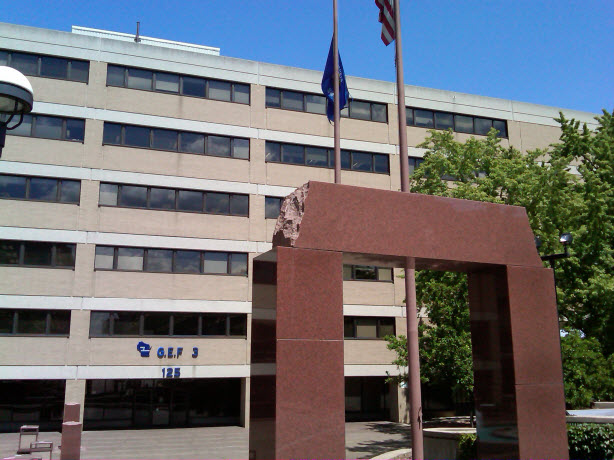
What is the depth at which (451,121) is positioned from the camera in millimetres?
36406

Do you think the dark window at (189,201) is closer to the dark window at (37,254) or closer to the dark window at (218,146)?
the dark window at (218,146)

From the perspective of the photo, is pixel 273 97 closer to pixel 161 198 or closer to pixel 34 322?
pixel 161 198

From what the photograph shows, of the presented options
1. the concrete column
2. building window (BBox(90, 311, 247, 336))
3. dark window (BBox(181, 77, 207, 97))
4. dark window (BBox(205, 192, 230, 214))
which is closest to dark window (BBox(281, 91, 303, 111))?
dark window (BBox(181, 77, 207, 97))

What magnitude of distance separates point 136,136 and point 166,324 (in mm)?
9887

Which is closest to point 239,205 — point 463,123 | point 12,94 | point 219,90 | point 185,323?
point 219,90

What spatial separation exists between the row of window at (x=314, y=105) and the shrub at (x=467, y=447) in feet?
74.5

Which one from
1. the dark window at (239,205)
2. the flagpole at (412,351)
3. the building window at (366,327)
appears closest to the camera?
the flagpole at (412,351)

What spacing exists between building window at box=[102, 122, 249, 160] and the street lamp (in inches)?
895

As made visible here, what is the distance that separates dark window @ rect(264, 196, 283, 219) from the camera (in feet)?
103

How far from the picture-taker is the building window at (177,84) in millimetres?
30484

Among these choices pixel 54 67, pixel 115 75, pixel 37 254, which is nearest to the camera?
pixel 37 254

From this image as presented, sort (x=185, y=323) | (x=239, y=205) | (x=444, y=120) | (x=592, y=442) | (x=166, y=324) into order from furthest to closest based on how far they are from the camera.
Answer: (x=444, y=120) → (x=239, y=205) → (x=185, y=323) → (x=166, y=324) → (x=592, y=442)

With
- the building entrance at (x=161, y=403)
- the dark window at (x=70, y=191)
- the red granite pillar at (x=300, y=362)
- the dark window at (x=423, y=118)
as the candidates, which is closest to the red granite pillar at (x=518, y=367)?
the red granite pillar at (x=300, y=362)

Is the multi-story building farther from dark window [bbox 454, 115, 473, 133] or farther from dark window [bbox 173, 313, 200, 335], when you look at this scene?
dark window [bbox 454, 115, 473, 133]
